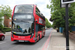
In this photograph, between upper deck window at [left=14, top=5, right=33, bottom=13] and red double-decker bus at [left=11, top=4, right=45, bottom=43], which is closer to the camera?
red double-decker bus at [left=11, top=4, right=45, bottom=43]

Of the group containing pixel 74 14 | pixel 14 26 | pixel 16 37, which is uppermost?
pixel 74 14

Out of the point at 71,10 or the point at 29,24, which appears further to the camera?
the point at 71,10

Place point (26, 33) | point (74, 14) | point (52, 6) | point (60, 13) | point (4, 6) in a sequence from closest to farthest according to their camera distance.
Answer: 1. point (26, 33)
2. point (74, 14)
3. point (60, 13)
4. point (52, 6)
5. point (4, 6)

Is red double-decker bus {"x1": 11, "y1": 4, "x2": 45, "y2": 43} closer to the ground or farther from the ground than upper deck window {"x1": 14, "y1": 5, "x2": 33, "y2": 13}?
closer to the ground

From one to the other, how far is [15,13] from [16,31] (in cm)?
179

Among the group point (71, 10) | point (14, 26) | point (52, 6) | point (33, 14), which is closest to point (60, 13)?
point (71, 10)

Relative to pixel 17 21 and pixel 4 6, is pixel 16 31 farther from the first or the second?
pixel 4 6

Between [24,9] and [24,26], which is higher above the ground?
[24,9]

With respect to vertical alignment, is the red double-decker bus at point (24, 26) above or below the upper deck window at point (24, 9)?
below

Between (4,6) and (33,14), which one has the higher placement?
(4,6)

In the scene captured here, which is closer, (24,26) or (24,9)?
(24,26)

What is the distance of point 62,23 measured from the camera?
18.4 metres

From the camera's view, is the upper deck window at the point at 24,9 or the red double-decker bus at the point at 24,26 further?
→ the upper deck window at the point at 24,9

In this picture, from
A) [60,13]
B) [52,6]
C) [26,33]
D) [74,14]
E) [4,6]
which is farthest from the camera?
[4,6]
